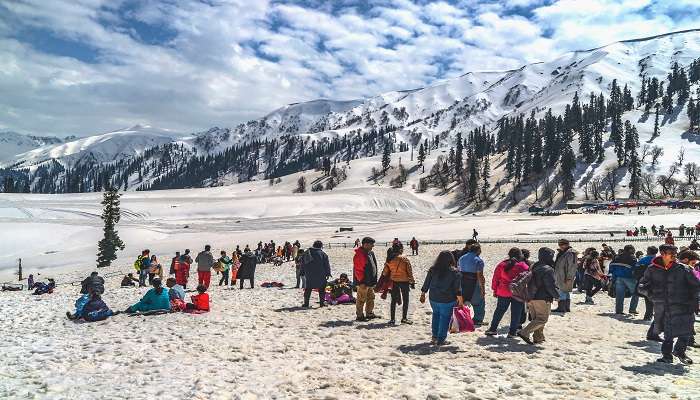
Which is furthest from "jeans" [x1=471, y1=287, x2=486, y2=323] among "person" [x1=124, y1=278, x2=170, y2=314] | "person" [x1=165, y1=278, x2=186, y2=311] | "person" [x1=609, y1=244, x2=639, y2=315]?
"person" [x1=124, y1=278, x2=170, y2=314]

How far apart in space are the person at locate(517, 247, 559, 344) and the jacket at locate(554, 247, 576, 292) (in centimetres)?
316

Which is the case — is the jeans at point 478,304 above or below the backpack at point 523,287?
below

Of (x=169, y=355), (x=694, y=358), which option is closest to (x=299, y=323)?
(x=169, y=355)

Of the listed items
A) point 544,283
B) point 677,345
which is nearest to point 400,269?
point 544,283

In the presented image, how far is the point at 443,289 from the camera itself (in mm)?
10062

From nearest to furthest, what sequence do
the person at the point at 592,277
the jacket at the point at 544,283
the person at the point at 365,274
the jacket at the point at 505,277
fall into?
1. the jacket at the point at 544,283
2. the jacket at the point at 505,277
3. the person at the point at 365,274
4. the person at the point at 592,277

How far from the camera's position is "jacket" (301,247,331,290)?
14.8 m

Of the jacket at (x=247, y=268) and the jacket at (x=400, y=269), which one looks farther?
the jacket at (x=247, y=268)

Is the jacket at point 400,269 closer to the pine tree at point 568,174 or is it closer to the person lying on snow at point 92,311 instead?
the person lying on snow at point 92,311

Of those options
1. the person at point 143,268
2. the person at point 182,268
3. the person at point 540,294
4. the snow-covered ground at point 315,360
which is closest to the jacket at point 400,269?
the snow-covered ground at point 315,360

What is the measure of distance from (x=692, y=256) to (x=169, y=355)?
1050cm

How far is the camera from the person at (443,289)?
10039 mm

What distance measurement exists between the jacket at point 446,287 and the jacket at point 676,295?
3.50 m

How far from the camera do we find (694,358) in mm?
9133
